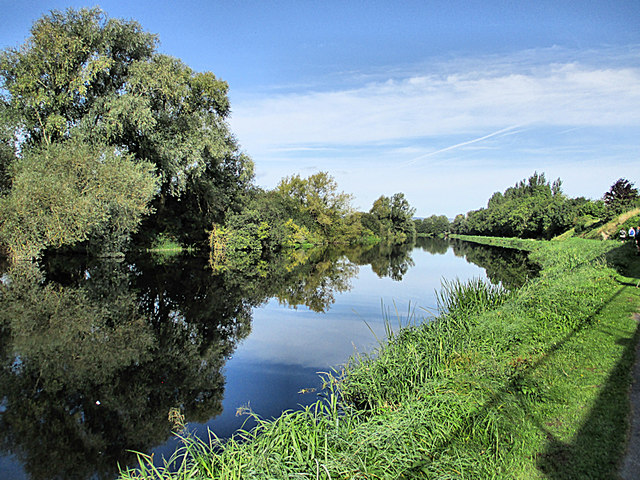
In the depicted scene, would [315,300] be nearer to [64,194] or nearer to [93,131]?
[64,194]

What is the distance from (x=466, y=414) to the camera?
178 inches

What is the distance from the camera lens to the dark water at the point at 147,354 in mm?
5238

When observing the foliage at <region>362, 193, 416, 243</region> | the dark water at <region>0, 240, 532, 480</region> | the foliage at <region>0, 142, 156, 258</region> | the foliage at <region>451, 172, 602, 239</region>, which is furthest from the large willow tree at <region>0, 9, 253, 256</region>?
the foliage at <region>362, 193, 416, 243</region>

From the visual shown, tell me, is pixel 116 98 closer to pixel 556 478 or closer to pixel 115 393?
pixel 115 393

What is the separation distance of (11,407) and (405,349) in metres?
6.11

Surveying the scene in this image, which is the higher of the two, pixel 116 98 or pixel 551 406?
pixel 116 98

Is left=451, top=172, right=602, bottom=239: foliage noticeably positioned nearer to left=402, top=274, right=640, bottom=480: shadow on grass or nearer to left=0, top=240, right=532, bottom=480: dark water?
left=0, top=240, right=532, bottom=480: dark water

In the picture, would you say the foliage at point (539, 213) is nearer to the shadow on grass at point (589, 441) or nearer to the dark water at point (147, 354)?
the dark water at point (147, 354)

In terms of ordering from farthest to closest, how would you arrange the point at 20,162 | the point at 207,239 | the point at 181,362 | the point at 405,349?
the point at 207,239 < the point at 20,162 < the point at 181,362 < the point at 405,349

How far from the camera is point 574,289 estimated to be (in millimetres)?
11336

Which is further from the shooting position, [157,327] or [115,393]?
[157,327]

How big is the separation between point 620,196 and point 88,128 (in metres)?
55.9

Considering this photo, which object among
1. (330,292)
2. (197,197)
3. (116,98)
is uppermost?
(116,98)

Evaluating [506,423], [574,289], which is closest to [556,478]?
[506,423]
